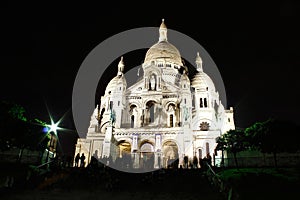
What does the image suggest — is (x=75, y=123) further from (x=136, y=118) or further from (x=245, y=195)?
(x=245, y=195)

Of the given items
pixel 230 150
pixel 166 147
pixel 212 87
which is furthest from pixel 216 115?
Answer: pixel 230 150

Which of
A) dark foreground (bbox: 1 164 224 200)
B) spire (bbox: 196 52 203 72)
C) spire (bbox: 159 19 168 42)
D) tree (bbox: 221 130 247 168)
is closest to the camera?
dark foreground (bbox: 1 164 224 200)

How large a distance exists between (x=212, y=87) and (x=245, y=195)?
36319 millimetres

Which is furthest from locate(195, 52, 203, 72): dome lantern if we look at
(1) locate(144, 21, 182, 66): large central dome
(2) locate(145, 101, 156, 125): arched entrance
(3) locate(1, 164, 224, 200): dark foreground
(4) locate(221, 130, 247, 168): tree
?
(3) locate(1, 164, 224, 200): dark foreground

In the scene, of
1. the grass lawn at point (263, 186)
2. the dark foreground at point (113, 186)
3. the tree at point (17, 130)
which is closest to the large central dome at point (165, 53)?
the tree at point (17, 130)

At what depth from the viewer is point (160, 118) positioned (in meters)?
39.0

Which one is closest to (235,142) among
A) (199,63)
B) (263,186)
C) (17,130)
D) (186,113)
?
(186,113)

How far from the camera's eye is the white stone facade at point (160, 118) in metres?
33.1

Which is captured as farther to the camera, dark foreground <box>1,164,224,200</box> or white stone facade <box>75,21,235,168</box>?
white stone facade <box>75,21,235,168</box>

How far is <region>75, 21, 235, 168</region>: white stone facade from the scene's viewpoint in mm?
33125

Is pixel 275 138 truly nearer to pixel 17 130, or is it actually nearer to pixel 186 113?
pixel 186 113

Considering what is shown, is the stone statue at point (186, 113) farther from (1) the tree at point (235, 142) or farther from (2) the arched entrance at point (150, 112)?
(1) the tree at point (235, 142)

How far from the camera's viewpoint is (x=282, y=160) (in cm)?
2394

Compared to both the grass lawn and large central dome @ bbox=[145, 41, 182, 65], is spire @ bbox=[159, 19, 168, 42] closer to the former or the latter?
large central dome @ bbox=[145, 41, 182, 65]
